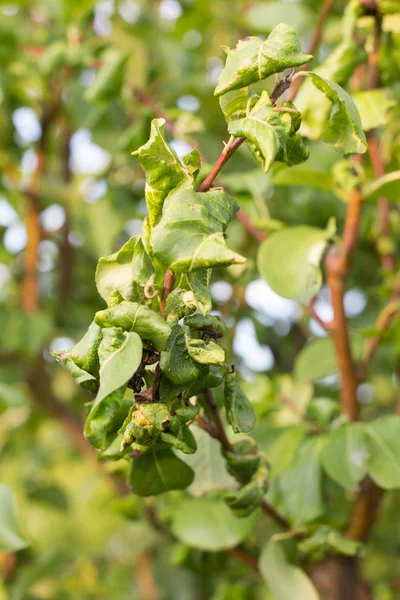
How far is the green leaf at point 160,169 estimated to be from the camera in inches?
12.8

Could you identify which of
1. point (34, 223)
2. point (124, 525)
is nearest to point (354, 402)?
point (34, 223)

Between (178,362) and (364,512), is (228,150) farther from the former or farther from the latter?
(364,512)

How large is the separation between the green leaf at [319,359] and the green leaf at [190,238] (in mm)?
456

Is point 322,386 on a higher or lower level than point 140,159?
lower

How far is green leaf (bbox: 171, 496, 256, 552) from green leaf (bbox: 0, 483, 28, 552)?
19 cm

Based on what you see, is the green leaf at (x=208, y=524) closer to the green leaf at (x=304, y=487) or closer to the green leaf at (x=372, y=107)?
the green leaf at (x=304, y=487)

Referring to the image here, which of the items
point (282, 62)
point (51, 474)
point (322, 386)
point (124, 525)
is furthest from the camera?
point (51, 474)

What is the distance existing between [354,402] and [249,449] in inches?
8.7

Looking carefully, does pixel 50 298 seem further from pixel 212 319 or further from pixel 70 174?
pixel 212 319

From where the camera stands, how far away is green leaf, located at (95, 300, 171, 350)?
31cm

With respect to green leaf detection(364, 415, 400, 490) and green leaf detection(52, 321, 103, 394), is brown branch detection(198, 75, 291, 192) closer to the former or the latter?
green leaf detection(52, 321, 103, 394)

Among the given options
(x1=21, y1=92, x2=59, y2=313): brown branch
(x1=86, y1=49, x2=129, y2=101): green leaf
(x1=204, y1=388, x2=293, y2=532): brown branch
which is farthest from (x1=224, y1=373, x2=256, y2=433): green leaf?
(x1=21, y1=92, x2=59, y2=313): brown branch

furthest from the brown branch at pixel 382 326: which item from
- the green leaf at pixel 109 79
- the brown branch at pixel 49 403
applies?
the brown branch at pixel 49 403

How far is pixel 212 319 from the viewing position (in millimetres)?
338
